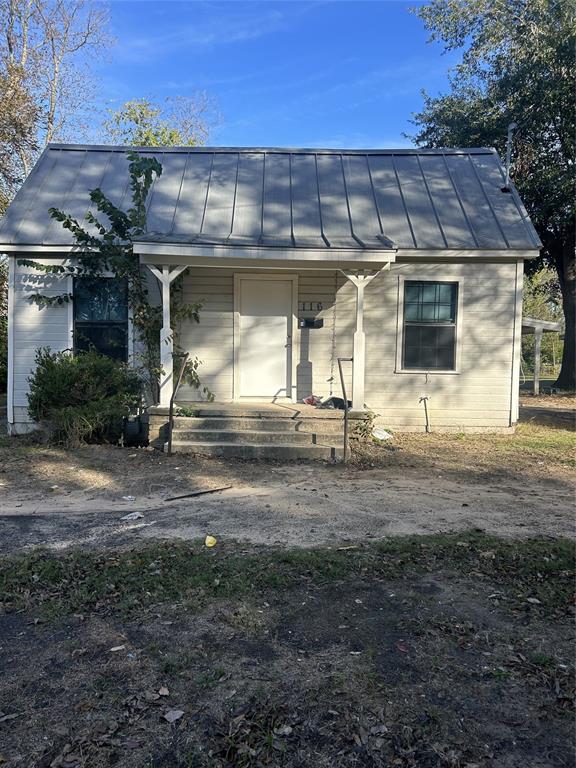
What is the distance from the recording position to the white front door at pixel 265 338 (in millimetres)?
9633

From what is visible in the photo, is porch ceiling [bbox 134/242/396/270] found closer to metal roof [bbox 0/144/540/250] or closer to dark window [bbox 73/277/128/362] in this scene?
metal roof [bbox 0/144/540/250]

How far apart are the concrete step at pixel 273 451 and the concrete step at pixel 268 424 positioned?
35cm

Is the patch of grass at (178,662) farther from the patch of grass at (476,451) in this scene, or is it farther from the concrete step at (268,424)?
the concrete step at (268,424)

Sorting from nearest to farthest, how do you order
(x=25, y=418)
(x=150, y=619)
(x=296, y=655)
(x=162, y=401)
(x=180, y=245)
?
(x=296, y=655) < (x=150, y=619) < (x=180, y=245) < (x=162, y=401) < (x=25, y=418)

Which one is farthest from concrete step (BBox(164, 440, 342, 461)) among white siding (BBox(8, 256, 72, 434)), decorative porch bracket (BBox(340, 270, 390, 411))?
white siding (BBox(8, 256, 72, 434))

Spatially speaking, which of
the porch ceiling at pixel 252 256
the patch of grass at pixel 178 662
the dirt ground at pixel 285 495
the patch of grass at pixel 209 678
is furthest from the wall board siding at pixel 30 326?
the patch of grass at pixel 209 678

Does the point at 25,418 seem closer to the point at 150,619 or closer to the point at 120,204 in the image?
the point at 120,204

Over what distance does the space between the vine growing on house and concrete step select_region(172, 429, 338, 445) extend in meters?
1.27

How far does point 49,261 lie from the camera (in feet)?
30.6

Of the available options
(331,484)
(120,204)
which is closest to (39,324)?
(120,204)

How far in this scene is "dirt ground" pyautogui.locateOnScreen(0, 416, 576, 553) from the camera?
4.77m

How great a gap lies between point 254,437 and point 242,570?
4.12m

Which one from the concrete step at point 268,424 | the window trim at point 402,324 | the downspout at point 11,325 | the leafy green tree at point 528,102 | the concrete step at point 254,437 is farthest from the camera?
the leafy green tree at point 528,102

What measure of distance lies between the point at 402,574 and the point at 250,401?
6047mm
